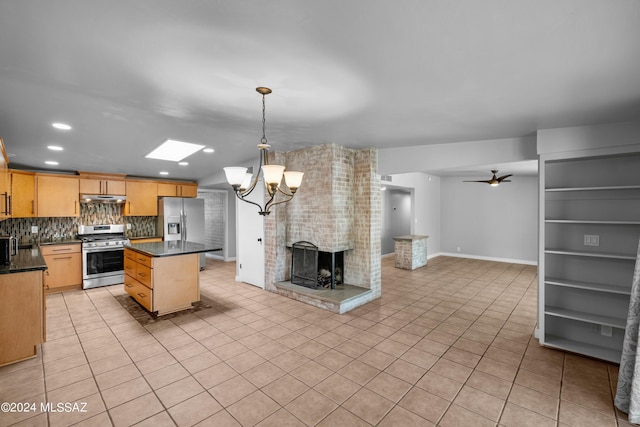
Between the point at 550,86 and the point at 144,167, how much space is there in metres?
6.11

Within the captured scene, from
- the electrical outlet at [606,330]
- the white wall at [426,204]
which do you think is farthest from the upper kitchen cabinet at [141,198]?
the electrical outlet at [606,330]

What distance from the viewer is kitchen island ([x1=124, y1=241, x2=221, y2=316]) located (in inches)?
151

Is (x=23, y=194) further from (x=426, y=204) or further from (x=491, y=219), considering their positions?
(x=491, y=219)

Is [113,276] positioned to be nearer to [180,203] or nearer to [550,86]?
[180,203]

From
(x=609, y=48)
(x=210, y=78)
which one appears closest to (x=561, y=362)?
(x=609, y=48)

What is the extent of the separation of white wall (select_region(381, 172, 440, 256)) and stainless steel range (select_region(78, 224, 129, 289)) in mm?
6054

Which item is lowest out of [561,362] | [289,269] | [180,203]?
[561,362]

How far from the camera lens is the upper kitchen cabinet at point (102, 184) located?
557cm

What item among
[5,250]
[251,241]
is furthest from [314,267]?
[5,250]

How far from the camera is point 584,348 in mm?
2928

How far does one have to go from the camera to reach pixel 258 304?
14.3 feet

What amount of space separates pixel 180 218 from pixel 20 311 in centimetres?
382

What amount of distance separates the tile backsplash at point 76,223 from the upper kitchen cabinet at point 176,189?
69cm

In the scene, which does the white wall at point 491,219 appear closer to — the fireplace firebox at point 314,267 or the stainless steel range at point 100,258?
the fireplace firebox at point 314,267
